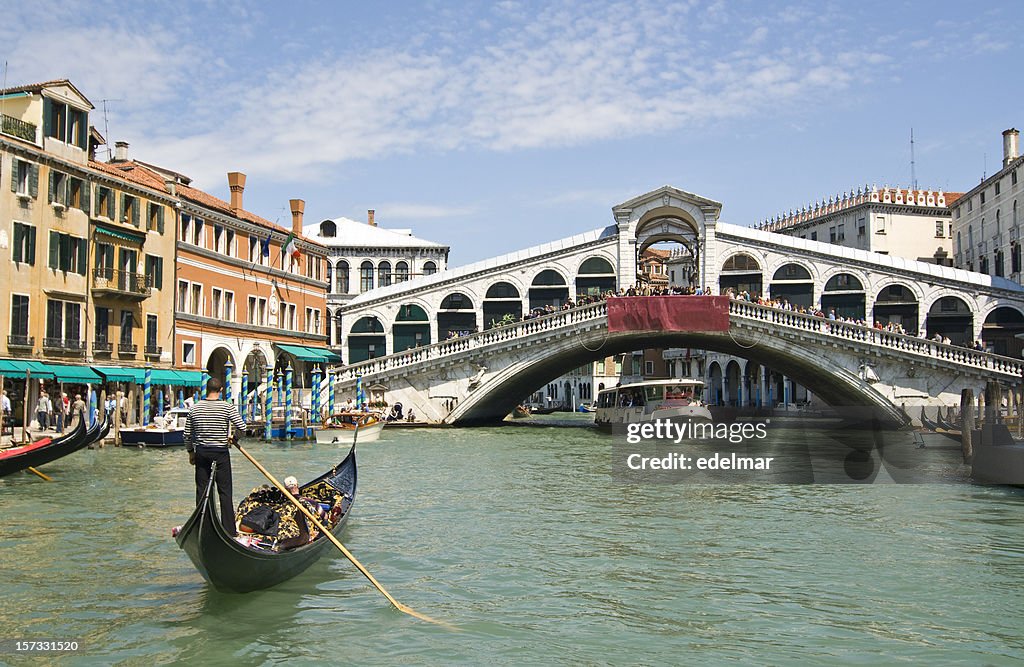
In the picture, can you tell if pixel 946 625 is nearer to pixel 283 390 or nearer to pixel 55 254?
pixel 55 254

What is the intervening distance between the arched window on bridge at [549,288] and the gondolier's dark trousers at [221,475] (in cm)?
2452

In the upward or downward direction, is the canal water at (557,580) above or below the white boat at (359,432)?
below

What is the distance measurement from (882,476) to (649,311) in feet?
35.9

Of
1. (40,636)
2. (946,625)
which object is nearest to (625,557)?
(946,625)

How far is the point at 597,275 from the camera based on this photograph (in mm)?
32000

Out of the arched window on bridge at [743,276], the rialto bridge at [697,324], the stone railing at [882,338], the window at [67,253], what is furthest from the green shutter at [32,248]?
the arched window on bridge at [743,276]

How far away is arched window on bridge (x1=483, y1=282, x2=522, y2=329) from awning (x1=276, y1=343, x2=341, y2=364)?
5.48 m

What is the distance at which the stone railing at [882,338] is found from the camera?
84.5ft

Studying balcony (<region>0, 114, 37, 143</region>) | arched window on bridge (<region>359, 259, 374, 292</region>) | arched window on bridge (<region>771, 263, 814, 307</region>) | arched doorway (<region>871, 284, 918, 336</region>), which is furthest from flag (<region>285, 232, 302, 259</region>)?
arched doorway (<region>871, 284, 918, 336</region>)

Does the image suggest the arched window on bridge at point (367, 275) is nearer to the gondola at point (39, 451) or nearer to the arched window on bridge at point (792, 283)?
the arched window on bridge at point (792, 283)

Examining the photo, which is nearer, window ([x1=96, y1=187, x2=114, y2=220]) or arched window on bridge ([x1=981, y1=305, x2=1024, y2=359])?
window ([x1=96, y1=187, x2=114, y2=220])

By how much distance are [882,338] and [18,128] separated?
68.7 feet

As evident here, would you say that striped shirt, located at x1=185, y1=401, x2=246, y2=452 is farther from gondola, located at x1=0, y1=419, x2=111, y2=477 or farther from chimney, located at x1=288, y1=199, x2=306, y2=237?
chimney, located at x1=288, y1=199, x2=306, y2=237

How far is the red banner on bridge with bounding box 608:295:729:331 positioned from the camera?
26.9 m
